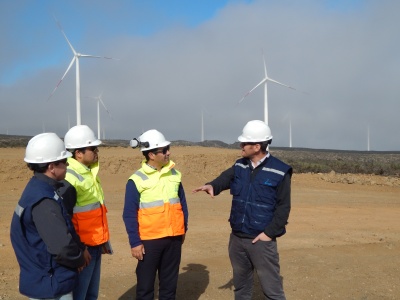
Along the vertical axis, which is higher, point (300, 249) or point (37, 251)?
point (37, 251)

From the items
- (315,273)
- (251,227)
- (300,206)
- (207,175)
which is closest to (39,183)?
(251,227)

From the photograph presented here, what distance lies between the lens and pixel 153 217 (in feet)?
15.3

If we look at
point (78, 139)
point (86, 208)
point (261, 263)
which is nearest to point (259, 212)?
point (261, 263)

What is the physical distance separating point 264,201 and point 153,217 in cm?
108

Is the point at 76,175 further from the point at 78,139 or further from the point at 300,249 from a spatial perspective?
the point at 300,249

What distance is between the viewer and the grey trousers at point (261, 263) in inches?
178

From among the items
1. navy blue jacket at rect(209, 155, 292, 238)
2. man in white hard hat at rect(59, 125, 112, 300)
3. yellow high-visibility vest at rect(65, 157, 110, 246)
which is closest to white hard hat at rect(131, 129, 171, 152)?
man in white hard hat at rect(59, 125, 112, 300)

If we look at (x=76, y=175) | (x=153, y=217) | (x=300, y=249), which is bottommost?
(x=300, y=249)

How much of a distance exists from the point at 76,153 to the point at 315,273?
415cm

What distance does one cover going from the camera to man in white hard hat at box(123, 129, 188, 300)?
15.2ft

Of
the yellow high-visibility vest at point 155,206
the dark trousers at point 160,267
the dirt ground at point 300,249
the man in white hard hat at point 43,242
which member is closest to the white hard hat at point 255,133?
the yellow high-visibility vest at point 155,206

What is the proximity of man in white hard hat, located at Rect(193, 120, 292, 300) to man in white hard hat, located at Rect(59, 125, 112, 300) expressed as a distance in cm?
129

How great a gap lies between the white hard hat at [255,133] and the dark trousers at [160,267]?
121cm

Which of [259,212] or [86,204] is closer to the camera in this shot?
[86,204]
